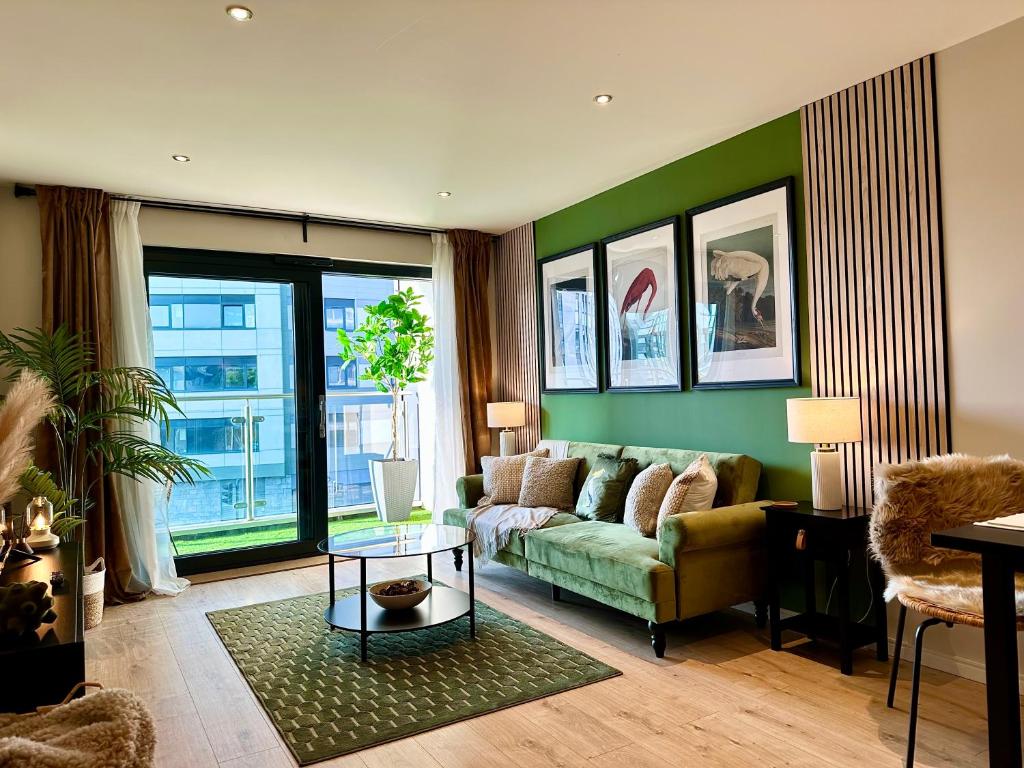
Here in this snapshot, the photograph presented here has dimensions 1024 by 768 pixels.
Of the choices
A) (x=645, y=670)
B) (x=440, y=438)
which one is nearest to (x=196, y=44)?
(x=645, y=670)

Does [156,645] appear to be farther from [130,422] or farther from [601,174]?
[601,174]

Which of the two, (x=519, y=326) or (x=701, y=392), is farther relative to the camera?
(x=519, y=326)

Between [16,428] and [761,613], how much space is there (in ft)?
10.8

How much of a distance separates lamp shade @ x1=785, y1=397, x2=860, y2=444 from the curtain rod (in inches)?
146

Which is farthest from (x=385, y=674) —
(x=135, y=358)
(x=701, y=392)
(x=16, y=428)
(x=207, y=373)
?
(x=207, y=373)

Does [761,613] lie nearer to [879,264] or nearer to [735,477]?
[735,477]

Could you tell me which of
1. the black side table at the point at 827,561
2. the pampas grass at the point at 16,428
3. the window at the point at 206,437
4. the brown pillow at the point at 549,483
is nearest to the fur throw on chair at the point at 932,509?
the black side table at the point at 827,561

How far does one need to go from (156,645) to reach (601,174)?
3750 millimetres

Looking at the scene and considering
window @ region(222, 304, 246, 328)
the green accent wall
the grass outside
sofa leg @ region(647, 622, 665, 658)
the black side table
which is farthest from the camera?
window @ region(222, 304, 246, 328)

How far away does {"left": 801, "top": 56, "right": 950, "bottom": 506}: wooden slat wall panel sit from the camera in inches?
118

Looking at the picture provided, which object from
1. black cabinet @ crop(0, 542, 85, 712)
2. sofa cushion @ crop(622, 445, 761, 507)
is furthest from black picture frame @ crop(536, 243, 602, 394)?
black cabinet @ crop(0, 542, 85, 712)

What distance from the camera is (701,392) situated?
13.6 ft

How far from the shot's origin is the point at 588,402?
200 inches

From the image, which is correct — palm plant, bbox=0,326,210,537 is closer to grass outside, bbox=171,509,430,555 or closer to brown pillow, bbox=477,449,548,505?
grass outside, bbox=171,509,430,555
